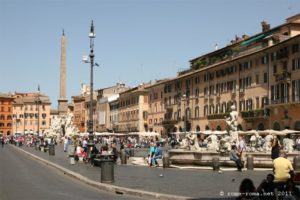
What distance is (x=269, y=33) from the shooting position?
5728 centimetres

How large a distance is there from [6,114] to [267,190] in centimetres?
16335

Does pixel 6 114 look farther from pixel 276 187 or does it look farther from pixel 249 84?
pixel 276 187

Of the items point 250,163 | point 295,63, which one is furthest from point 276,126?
point 250,163

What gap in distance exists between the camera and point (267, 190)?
35.9 ft

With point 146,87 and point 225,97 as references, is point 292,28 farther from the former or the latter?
point 146,87

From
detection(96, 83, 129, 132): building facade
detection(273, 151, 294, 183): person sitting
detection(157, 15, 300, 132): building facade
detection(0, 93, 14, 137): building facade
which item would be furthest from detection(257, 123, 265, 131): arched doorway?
detection(0, 93, 14, 137): building facade

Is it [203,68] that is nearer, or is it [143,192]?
[143,192]

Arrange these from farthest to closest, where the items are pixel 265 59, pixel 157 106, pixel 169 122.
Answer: pixel 157 106, pixel 169 122, pixel 265 59

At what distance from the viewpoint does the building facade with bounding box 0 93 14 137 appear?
16588cm

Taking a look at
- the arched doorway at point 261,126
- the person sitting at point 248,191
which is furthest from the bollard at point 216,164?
the arched doorway at point 261,126

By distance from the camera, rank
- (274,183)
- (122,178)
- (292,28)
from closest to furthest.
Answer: (274,183) → (122,178) → (292,28)

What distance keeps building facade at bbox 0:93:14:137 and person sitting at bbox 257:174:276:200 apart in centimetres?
16038

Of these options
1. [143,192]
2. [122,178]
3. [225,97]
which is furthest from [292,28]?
[143,192]

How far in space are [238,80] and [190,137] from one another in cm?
2770
